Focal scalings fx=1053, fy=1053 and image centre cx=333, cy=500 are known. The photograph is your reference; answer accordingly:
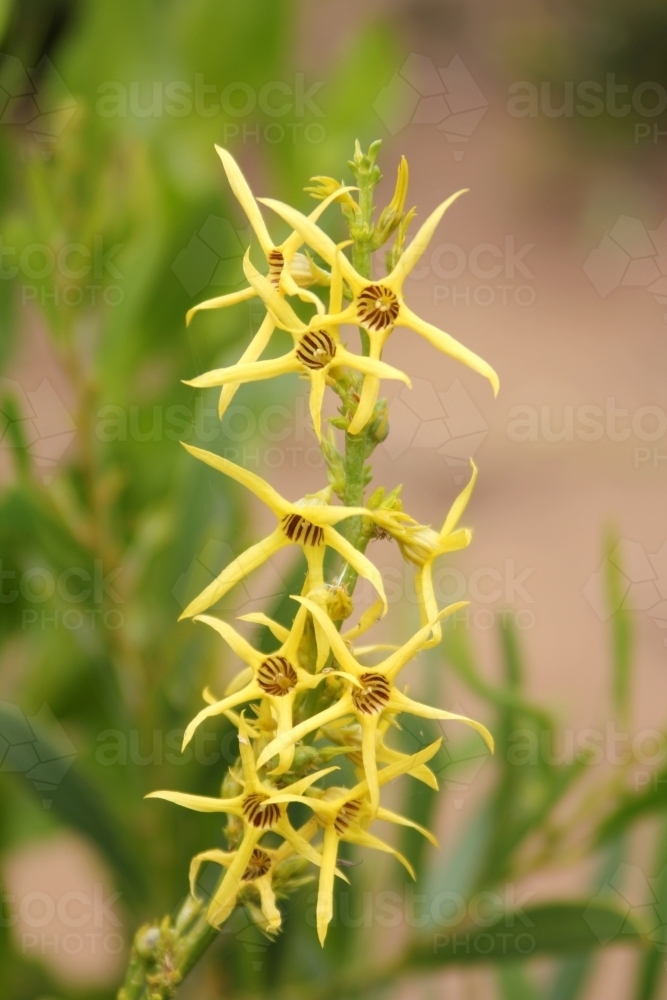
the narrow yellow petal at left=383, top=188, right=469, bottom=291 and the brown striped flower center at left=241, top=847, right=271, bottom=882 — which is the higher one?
the narrow yellow petal at left=383, top=188, right=469, bottom=291

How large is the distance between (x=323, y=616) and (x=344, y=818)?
0.07 metres

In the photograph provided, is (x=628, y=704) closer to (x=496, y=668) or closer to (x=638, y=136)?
(x=496, y=668)

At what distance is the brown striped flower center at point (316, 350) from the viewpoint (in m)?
0.28

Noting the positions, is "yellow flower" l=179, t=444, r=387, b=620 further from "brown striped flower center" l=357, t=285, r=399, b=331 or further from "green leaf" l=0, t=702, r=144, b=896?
"green leaf" l=0, t=702, r=144, b=896

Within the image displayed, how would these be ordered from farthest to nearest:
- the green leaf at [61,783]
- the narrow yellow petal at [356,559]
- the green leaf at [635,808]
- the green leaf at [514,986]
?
the green leaf at [514,986] → the green leaf at [635,808] → the green leaf at [61,783] → the narrow yellow petal at [356,559]

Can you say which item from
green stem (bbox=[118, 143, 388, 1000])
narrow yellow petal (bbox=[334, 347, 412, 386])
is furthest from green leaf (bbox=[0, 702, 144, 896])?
narrow yellow petal (bbox=[334, 347, 412, 386])

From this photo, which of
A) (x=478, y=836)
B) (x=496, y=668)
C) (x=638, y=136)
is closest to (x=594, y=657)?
(x=496, y=668)

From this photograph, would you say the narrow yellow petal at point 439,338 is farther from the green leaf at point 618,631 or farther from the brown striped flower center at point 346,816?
the green leaf at point 618,631

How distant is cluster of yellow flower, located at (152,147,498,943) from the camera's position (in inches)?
10.7

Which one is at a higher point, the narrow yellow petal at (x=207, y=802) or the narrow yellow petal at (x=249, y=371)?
the narrow yellow petal at (x=249, y=371)

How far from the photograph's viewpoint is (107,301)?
2.26 feet

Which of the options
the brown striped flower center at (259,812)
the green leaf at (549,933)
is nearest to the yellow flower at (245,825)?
the brown striped flower center at (259,812)

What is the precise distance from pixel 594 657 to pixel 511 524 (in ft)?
1.27

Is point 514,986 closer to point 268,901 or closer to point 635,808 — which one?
point 635,808
